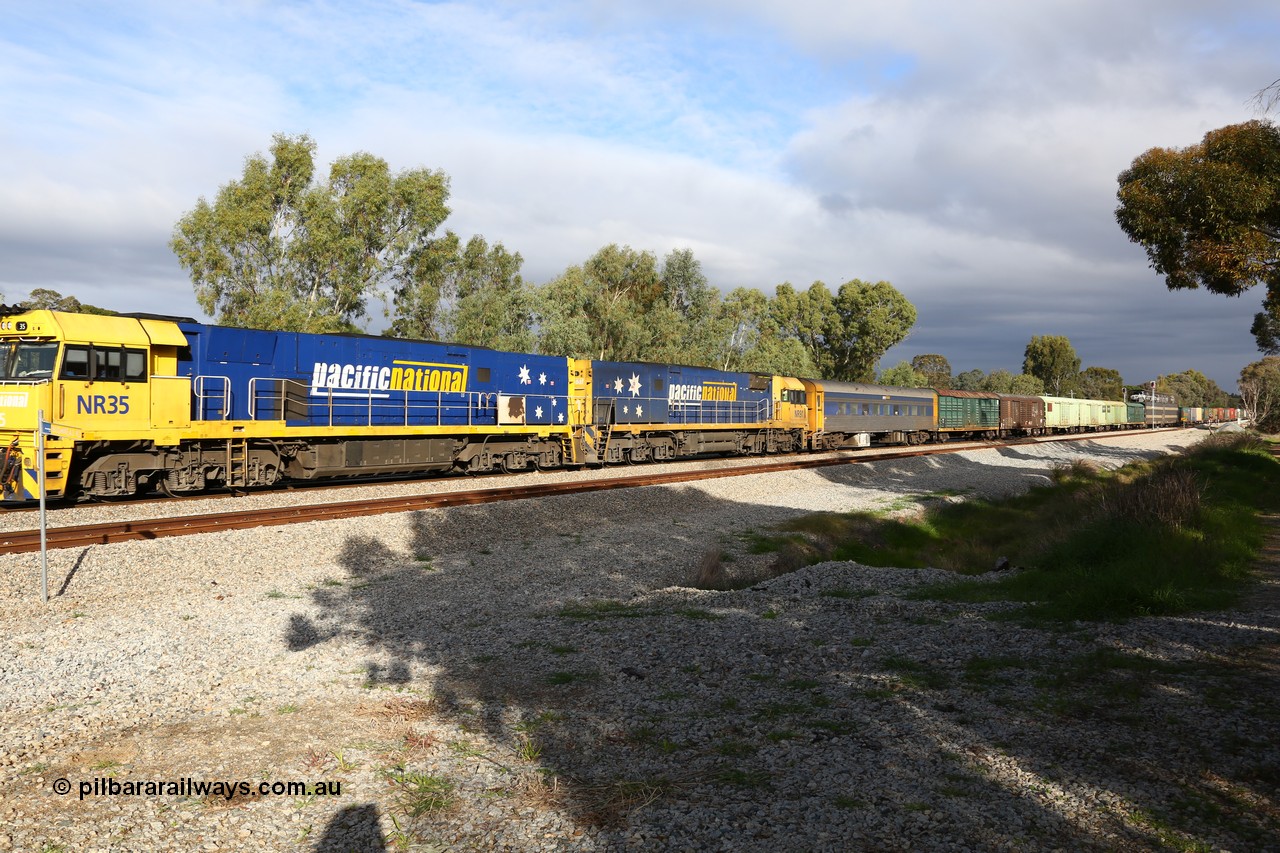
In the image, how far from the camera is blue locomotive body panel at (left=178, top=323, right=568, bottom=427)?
1790cm

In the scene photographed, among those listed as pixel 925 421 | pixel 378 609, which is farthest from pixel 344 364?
pixel 925 421

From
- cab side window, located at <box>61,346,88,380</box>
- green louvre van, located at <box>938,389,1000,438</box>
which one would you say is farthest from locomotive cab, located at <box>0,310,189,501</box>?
green louvre van, located at <box>938,389,1000,438</box>

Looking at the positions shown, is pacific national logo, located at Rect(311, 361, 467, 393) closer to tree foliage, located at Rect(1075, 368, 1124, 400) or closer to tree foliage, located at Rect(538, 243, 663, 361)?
tree foliage, located at Rect(538, 243, 663, 361)

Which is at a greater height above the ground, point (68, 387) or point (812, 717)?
point (68, 387)

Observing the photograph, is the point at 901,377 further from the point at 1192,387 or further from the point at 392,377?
the point at 1192,387

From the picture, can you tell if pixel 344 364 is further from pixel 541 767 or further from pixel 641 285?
pixel 641 285

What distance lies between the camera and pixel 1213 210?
21.3 metres

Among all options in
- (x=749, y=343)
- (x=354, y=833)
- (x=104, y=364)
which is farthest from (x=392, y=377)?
(x=749, y=343)

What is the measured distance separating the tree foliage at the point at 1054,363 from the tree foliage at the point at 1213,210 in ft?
442

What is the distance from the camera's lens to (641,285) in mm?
65438

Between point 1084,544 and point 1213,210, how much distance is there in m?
14.7

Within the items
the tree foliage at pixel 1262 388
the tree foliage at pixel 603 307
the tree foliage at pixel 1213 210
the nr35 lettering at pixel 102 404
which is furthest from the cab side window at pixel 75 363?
the tree foliage at pixel 1262 388

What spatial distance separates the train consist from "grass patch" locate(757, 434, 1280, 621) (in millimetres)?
10574

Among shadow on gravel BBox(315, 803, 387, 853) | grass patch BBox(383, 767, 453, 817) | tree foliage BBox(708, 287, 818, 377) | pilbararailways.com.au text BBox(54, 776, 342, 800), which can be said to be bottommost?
pilbararailways.com.au text BBox(54, 776, 342, 800)
